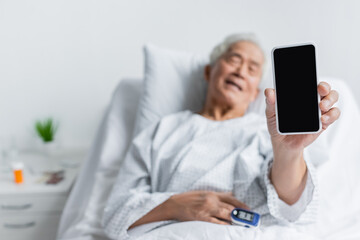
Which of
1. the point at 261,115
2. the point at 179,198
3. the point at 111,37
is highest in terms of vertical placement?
the point at 111,37

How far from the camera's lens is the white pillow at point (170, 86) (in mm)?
1543

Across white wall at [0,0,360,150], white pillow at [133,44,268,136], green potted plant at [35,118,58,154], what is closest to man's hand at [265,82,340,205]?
white pillow at [133,44,268,136]

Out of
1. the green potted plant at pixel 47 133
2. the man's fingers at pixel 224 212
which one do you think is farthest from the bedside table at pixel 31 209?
the man's fingers at pixel 224 212

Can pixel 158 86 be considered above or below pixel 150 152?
above

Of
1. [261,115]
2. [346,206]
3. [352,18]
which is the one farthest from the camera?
[352,18]

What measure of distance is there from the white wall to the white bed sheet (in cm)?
35

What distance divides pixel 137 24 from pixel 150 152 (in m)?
0.85

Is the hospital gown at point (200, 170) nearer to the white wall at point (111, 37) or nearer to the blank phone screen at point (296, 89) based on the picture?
the blank phone screen at point (296, 89)

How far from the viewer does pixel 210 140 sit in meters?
1.31

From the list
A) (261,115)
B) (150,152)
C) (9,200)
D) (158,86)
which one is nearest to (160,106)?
(158,86)

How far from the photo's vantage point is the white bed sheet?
993 millimetres

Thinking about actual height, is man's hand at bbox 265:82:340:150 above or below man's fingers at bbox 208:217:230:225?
above

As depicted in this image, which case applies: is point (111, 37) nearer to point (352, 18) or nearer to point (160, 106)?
point (160, 106)

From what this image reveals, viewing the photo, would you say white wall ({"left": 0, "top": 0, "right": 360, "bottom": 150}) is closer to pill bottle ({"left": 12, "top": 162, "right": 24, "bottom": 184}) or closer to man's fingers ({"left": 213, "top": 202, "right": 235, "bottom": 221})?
pill bottle ({"left": 12, "top": 162, "right": 24, "bottom": 184})
